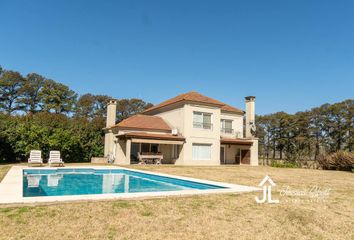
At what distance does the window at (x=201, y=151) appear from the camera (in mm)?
31183

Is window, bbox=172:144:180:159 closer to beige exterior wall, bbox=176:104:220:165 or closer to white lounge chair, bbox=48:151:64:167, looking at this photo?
beige exterior wall, bbox=176:104:220:165

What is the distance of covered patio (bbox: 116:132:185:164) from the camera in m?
27.5

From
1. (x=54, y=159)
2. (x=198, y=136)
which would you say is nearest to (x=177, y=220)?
(x=54, y=159)

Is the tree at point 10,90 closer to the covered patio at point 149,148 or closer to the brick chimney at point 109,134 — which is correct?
the brick chimney at point 109,134

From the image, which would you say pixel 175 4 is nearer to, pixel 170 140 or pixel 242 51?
pixel 242 51

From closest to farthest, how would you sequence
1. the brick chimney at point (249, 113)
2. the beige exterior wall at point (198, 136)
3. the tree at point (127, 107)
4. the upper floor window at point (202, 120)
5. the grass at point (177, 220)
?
the grass at point (177, 220) → the beige exterior wall at point (198, 136) → the upper floor window at point (202, 120) → the brick chimney at point (249, 113) → the tree at point (127, 107)

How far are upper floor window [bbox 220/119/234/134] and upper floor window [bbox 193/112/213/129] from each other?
178 inches

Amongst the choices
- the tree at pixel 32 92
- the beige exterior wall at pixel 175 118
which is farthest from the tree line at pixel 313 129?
the tree at pixel 32 92

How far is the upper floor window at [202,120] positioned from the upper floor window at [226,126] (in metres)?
4.51

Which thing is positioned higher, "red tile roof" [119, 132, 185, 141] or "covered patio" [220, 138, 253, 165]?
"red tile roof" [119, 132, 185, 141]

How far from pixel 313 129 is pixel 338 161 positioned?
35.5m

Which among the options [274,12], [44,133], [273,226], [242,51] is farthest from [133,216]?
[242,51]

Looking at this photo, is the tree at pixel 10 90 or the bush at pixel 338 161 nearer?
the bush at pixel 338 161

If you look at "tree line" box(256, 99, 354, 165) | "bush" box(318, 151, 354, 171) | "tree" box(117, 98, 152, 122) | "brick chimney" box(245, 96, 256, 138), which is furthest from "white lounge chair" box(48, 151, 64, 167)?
"tree line" box(256, 99, 354, 165)
